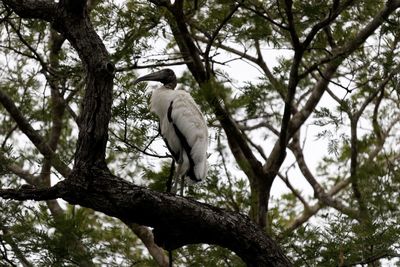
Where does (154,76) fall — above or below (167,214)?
above

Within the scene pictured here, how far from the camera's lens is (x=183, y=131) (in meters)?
5.59

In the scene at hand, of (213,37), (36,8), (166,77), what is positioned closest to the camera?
(36,8)

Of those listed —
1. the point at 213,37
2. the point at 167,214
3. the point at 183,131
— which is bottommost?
the point at 167,214

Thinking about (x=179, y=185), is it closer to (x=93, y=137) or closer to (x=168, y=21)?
(x=168, y=21)

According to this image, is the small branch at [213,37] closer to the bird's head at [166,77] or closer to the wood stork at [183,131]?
the wood stork at [183,131]

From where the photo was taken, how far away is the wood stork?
5.57 meters

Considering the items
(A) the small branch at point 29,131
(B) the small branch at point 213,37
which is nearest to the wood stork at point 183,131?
(B) the small branch at point 213,37

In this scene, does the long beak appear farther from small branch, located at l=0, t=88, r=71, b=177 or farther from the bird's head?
small branch, located at l=0, t=88, r=71, b=177

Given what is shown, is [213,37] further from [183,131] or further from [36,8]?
[36,8]

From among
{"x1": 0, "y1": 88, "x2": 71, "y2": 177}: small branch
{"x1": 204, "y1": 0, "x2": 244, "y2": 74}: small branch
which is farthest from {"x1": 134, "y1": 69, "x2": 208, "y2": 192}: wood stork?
{"x1": 0, "y1": 88, "x2": 71, "y2": 177}: small branch

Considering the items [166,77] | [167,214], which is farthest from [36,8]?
[166,77]

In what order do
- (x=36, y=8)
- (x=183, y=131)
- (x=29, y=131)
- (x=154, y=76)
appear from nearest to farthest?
1. (x=36, y=8)
2. (x=183, y=131)
3. (x=154, y=76)
4. (x=29, y=131)

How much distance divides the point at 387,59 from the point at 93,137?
115 inches

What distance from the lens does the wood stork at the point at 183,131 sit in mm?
5570
